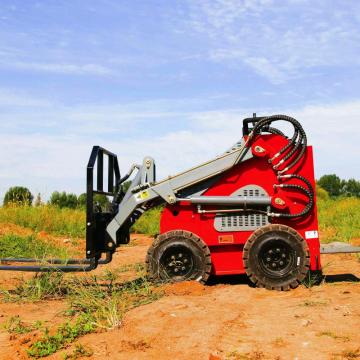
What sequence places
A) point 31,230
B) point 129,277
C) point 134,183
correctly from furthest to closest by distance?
point 31,230, point 129,277, point 134,183

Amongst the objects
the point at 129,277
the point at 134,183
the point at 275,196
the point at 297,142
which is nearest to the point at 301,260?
the point at 275,196

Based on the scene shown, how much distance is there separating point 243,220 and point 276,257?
599mm

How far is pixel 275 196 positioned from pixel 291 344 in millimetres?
2711

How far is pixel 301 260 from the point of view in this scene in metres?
5.88

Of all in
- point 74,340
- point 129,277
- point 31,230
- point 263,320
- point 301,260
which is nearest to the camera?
point 74,340

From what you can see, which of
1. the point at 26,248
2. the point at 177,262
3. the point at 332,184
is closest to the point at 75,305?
the point at 177,262

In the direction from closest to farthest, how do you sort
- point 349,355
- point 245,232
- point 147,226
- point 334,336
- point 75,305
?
point 349,355 → point 334,336 → point 75,305 → point 245,232 → point 147,226

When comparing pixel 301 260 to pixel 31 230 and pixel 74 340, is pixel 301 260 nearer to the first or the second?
pixel 74 340

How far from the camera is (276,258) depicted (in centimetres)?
593

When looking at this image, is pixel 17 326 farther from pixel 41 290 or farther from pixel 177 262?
pixel 177 262

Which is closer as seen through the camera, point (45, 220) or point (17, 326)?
point (17, 326)

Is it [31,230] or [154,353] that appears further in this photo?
[31,230]

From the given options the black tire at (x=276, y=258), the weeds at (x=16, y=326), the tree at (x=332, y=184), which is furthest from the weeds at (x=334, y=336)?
the tree at (x=332, y=184)

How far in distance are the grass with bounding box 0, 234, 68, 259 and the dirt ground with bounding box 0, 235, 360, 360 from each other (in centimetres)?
433
